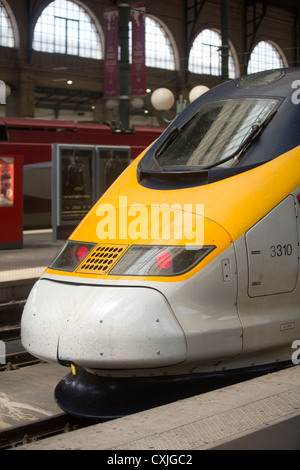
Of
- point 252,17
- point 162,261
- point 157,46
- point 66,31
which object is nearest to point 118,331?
point 162,261

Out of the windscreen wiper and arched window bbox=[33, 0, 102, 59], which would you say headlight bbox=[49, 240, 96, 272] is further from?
arched window bbox=[33, 0, 102, 59]

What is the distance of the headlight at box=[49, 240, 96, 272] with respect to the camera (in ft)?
17.2

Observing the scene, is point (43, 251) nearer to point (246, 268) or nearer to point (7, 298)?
point (7, 298)

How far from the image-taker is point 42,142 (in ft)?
60.2

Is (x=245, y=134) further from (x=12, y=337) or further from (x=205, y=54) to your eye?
(x=205, y=54)

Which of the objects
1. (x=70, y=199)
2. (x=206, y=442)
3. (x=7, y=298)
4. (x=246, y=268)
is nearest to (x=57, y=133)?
(x=70, y=199)

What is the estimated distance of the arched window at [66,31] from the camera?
31.1 metres

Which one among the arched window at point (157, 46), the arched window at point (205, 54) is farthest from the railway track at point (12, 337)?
the arched window at point (205, 54)

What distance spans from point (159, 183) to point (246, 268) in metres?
1.00

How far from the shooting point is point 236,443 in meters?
3.45

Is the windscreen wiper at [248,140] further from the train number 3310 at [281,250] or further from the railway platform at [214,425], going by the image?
the railway platform at [214,425]

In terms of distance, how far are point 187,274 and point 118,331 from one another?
580mm

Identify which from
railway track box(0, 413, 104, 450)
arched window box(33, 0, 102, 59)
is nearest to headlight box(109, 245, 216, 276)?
railway track box(0, 413, 104, 450)

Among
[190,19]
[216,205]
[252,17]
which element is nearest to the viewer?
[216,205]
